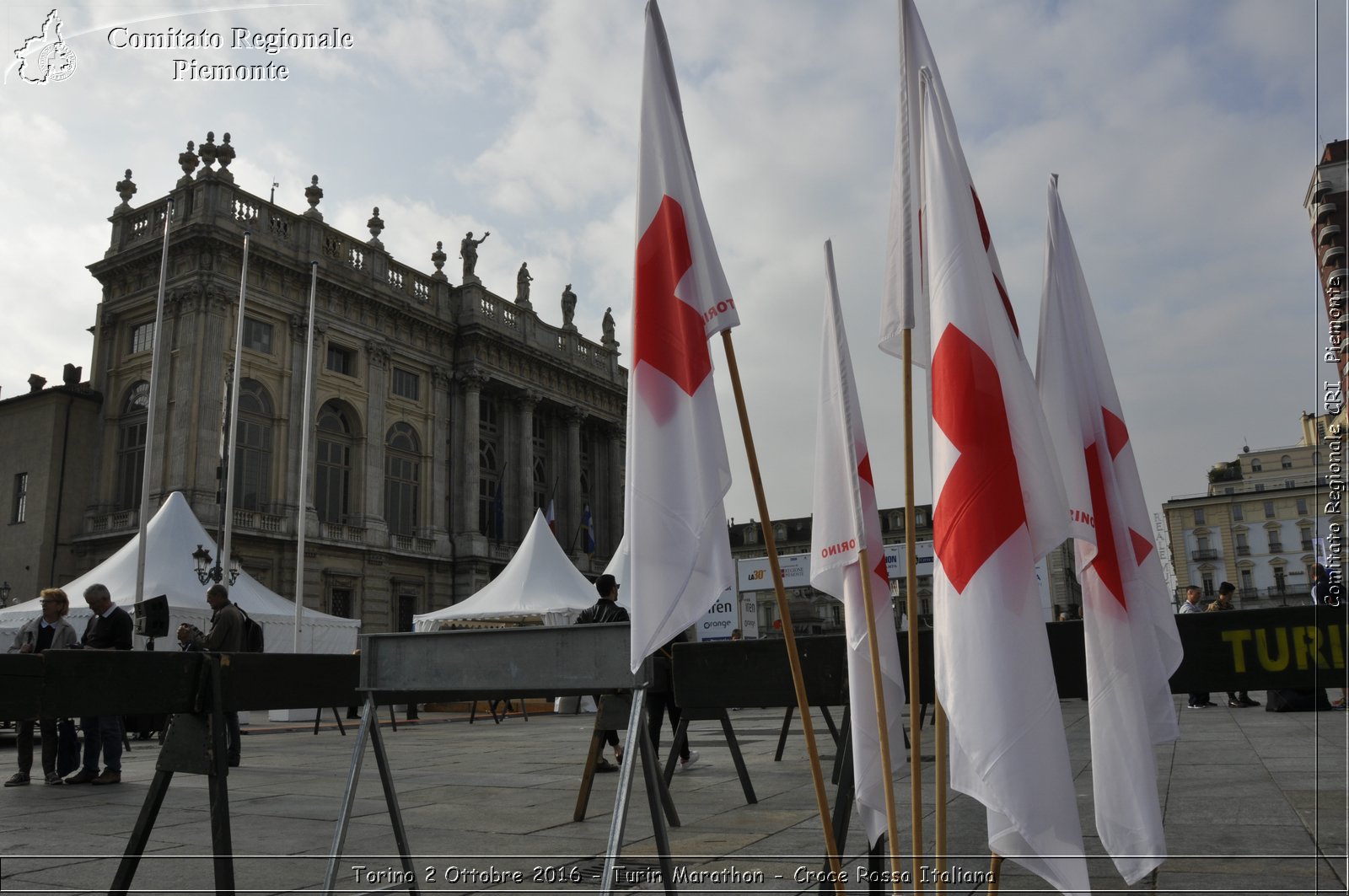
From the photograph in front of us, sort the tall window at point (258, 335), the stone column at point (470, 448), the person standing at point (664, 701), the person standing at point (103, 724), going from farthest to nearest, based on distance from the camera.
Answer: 1. the stone column at point (470, 448)
2. the tall window at point (258, 335)
3. the person standing at point (103, 724)
4. the person standing at point (664, 701)

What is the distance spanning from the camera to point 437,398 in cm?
3775

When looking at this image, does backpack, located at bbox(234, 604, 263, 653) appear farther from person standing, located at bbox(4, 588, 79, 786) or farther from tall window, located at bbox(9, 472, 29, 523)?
tall window, located at bbox(9, 472, 29, 523)

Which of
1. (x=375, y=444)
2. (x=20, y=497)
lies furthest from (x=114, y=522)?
(x=375, y=444)

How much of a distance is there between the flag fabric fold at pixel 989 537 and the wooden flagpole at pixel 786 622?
1.31ft

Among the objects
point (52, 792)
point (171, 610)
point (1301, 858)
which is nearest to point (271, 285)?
point (171, 610)

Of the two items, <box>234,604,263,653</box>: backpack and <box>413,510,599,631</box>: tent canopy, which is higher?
<box>413,510,599,631</box>: tent canopy

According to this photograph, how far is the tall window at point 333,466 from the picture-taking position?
33.0 meters

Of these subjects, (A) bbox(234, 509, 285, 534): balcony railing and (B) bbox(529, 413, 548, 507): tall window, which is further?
(B) bbox(529, 413, 548, 507): tall window

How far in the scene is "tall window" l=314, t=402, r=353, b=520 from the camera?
108ft

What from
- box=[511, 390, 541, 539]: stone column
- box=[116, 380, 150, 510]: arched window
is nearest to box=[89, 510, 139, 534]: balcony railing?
box=[116, 380, 150, 510]: arched window

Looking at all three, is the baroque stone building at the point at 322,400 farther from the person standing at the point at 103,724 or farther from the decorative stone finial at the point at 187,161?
the person standing at the point at 103,724

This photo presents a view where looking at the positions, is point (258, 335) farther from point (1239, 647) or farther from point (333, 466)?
point (1239, 647)

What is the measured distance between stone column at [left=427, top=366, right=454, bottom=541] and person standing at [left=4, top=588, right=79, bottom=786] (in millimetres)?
27372

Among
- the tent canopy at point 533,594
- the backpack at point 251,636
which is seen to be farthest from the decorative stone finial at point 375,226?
the backpack at point 251,636
